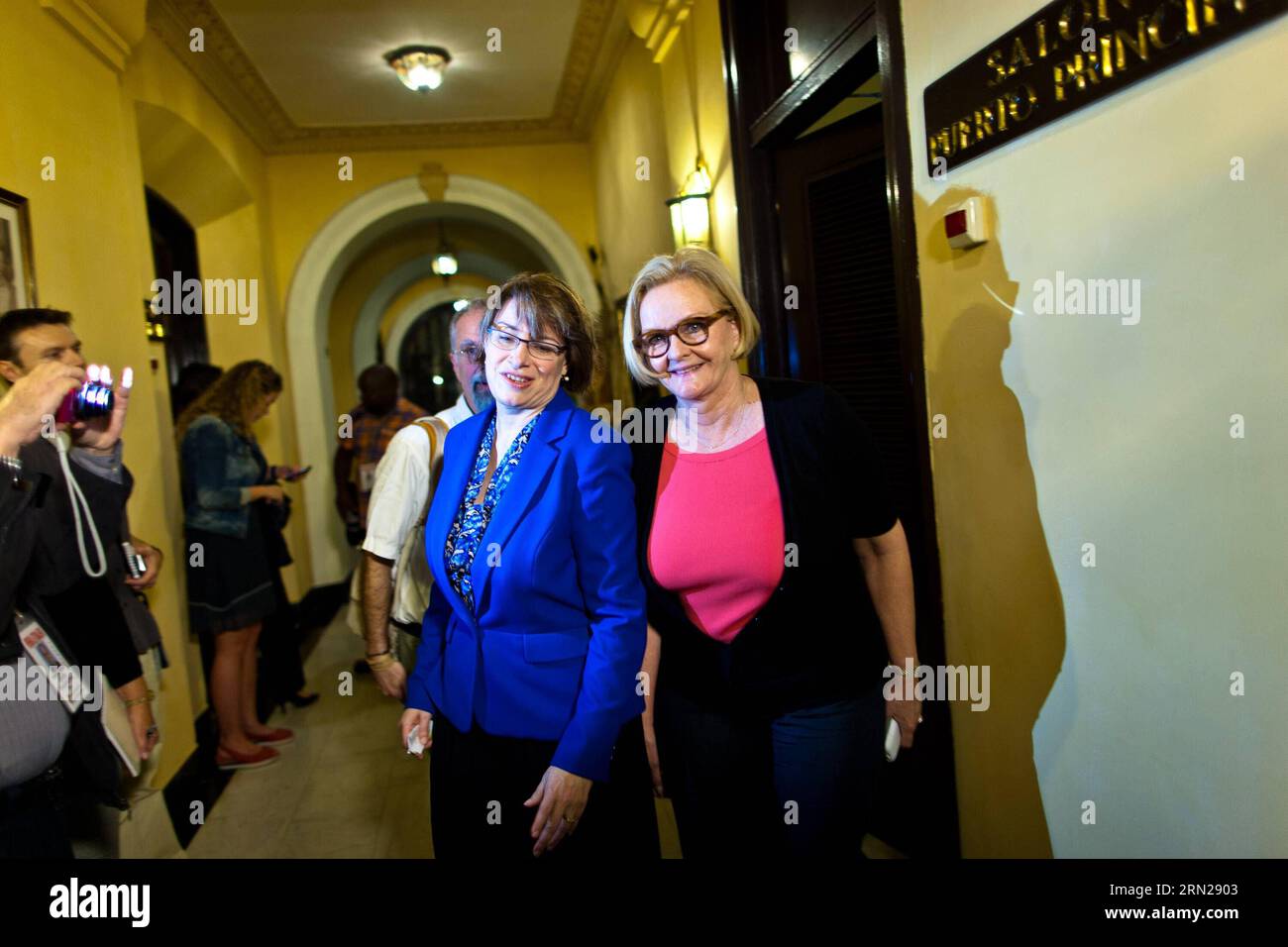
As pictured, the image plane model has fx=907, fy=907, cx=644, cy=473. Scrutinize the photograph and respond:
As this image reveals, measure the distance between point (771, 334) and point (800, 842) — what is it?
7.64 ft

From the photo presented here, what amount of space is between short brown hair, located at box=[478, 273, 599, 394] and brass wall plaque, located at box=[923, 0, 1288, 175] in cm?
94

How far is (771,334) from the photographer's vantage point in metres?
3.65

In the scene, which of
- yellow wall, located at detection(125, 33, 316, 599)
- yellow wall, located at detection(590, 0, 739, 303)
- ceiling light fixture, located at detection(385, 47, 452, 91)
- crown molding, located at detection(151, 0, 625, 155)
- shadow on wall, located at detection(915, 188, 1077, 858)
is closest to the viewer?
shadow on wall, located at detection(915, 188, 1077, 858)

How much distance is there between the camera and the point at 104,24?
3582mm

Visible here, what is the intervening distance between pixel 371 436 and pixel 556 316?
3.97 meters

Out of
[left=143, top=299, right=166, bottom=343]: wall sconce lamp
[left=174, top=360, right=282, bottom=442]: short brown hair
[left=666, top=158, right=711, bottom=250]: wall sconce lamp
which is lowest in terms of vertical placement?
[left=174, top=360, right=282, bottom=442]: short brown hair

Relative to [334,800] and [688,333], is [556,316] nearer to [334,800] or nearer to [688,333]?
[688,333]

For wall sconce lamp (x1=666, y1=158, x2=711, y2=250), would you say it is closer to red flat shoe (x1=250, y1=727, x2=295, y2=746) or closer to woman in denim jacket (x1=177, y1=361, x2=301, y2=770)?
woman in denim jacket (x1=177, y1=361, x2=301, y2=770)

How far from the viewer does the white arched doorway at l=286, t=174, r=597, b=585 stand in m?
7.57

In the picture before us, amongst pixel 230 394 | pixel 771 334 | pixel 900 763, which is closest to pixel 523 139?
pixel 230 394

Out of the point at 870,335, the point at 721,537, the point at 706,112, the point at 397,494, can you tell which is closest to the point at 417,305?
the point at 706,112

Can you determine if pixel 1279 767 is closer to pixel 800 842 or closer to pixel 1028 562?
pixel 1028 562

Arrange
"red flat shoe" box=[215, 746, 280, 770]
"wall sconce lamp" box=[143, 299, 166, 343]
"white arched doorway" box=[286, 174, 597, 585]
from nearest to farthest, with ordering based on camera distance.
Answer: "red flat shoe" box=[215, 746, 280, 770], "wall sconce lamp" box=[143, 299, 166, 343], "white arched doorway" box=[286, 174, 597, 585]

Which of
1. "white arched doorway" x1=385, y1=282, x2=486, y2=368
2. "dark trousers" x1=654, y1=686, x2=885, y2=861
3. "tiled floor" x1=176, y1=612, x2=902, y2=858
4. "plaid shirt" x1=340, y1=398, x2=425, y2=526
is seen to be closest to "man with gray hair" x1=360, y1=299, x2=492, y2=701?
"dark trousers" x1=654, y1=686, x2=885, y2=861
